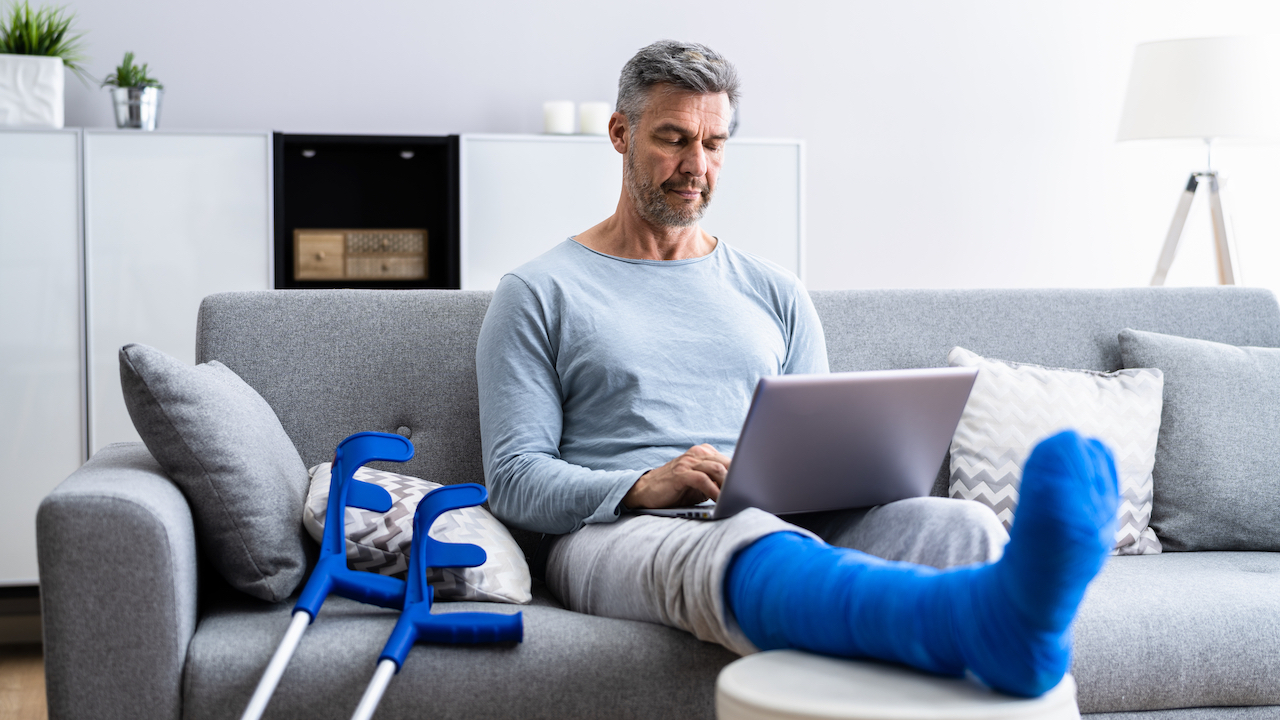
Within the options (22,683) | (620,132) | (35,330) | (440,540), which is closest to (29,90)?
(35,330)

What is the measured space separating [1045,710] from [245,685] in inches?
33.8

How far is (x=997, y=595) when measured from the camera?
76 centimetres

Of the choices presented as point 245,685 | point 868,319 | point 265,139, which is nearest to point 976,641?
point 245,685

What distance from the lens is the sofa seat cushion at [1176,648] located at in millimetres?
1314

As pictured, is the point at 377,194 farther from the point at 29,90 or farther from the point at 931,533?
the point at 931,533

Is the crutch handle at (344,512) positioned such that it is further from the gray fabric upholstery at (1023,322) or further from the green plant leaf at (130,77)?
the green plant leaf at (130,77)

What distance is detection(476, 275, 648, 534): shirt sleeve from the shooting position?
134 centimetres

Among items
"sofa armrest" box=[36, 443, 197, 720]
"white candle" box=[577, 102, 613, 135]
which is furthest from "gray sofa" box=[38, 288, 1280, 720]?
"white candle" box=[577, 102, 613, 135]

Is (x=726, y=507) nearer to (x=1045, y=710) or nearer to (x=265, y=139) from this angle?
(x=1045, y=710)

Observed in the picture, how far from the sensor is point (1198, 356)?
1.85 m

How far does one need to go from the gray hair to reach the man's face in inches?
0.5

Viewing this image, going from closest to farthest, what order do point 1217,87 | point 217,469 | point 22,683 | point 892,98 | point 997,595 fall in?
1. point 997,595
2. point 217,469
3. point 22,683
4. point 1217,87
5. point 892,98

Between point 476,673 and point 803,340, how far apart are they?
81 centimetres

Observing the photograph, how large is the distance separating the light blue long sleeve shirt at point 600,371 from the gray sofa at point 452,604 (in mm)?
185
